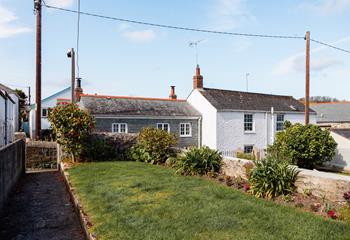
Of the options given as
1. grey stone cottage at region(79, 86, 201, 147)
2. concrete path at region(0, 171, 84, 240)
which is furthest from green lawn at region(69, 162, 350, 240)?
→ grey stone cottage at region(79, 86, 201, 147)

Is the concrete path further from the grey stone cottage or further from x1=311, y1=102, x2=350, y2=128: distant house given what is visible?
x1=311, y1=102, x2=350, y2=128: distant house

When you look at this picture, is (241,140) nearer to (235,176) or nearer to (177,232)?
(235,176)

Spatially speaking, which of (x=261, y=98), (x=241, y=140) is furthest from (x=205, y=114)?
(x=261, y=98)

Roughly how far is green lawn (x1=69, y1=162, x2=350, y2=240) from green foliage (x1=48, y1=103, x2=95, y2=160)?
235 inches

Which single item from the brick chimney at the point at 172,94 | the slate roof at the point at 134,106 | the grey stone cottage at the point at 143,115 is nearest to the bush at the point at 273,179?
the grey stone cottage at the point at 143,115

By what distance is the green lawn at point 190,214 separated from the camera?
5430 millimetres

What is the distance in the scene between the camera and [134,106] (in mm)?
26219

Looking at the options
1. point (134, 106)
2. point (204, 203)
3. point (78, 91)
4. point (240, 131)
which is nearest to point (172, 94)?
Answer: point (134, 106)

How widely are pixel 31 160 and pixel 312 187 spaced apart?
1513 cm

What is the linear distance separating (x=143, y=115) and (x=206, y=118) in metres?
6.14

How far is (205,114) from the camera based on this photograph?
92.6 feet

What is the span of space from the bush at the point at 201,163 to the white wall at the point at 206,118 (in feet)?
50.3

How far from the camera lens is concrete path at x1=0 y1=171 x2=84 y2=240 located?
667 centimetres

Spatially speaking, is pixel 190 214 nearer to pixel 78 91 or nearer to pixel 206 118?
pixel 206 118
